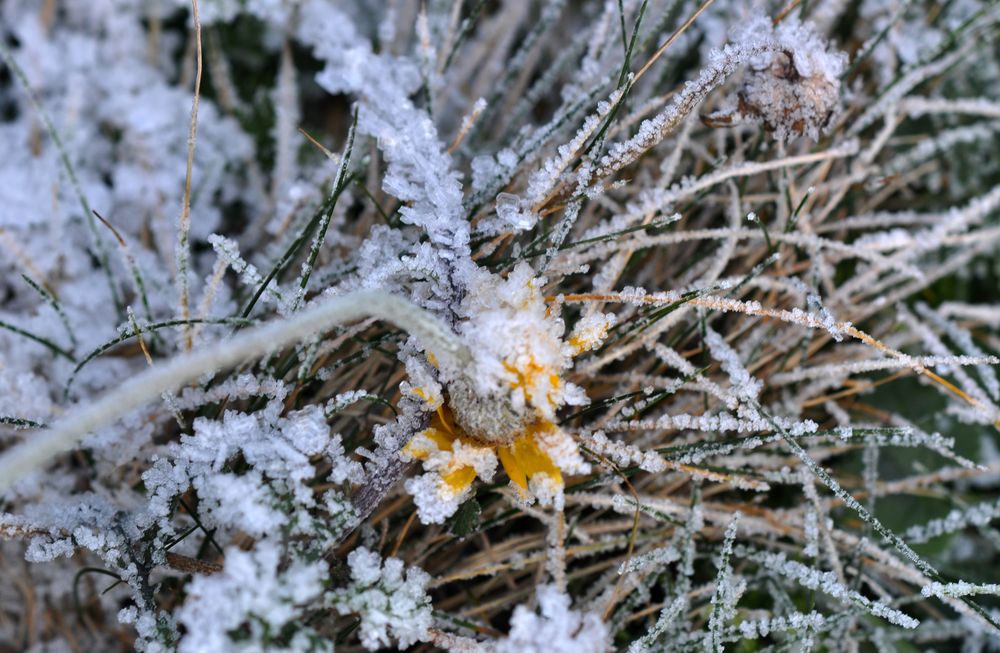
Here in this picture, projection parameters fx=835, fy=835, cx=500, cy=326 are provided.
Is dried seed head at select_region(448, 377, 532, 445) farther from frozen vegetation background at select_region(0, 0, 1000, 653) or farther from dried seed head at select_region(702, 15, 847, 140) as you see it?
dried seed head at select_region(702, 15, 847, 140)

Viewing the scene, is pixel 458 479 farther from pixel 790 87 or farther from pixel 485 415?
pixel 790 87

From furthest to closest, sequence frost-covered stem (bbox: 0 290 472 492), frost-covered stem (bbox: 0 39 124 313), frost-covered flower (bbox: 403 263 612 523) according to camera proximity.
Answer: frost-covered stem (bbox: 0 39 124 313)
frost-covered flower (bbox: 403 263 612 523)
frost-covered stem (bbox: 0 290 472 492)

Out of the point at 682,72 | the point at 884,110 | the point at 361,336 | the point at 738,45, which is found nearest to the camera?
the point at 738,45

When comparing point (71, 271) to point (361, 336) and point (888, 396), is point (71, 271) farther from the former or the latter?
point (888, 396)

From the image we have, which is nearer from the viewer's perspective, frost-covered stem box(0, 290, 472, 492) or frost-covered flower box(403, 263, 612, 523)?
frost-covered stem box(0, 290, 472, 492)

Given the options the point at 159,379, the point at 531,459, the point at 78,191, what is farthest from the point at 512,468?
the point at 78,191

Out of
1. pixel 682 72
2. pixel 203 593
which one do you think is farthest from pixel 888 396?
pixel 203 593

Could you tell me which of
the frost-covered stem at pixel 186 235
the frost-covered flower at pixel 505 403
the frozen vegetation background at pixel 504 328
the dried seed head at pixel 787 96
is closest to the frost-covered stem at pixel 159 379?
the frozen vegetation background at pixel 504 328

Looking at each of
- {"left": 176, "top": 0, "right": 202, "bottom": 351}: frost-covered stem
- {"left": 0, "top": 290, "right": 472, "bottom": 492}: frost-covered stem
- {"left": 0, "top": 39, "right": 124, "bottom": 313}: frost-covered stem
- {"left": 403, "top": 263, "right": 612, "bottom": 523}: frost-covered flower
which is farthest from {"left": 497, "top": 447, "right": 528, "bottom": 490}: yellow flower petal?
{"left": 0, "top": 39, "right": 124, "bottom": 313}: frost-covered stem
